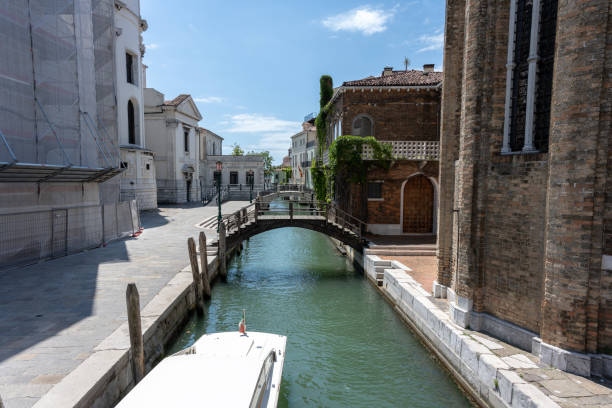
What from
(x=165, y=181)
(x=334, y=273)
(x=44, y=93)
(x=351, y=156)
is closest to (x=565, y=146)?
(x=334, y=273)

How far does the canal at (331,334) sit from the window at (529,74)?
17.6 feet

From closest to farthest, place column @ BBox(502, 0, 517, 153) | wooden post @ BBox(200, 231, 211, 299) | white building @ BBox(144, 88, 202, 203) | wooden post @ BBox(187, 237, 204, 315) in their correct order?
column @ BBox(502, 0, 517, 153), wooden post @ BBox(187, 237, 204, 315), wooden post @ BBox(200, 231, 211, 299), white building @ BBox(144, 88, 202, 203)

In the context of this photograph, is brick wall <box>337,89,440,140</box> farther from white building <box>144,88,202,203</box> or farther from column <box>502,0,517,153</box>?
white building <box>144,88,202,203</box>

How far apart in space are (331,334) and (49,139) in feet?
42.8

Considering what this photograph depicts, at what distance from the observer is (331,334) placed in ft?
34.7

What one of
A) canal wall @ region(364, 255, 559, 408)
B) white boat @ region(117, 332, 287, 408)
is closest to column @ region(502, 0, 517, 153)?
canal wall @ region(364, 255, 559, 408)

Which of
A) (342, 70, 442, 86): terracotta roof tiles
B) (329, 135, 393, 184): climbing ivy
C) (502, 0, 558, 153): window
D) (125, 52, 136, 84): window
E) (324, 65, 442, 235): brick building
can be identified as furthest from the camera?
(125, 52, 136, 84): window

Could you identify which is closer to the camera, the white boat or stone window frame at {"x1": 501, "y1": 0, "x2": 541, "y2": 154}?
the white boat

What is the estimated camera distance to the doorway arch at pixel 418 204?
65.8ft

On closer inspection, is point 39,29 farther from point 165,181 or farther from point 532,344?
point 165,181

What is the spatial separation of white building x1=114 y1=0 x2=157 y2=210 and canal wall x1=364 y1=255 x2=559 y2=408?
21.9m

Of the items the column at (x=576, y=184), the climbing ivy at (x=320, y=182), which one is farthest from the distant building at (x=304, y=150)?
the column at (x=576, y=184)

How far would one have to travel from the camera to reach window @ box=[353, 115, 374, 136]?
21.3 meters

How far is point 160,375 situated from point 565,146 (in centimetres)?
724
